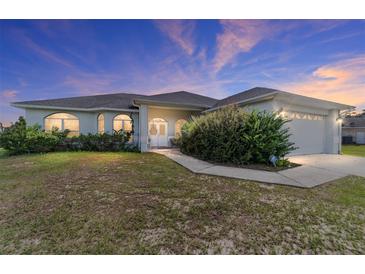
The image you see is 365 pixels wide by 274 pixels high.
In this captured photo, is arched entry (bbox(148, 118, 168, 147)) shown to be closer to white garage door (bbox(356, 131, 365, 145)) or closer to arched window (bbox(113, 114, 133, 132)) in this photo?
arched window (bbox(113, 114, 133, 132))

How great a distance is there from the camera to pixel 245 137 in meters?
7.05

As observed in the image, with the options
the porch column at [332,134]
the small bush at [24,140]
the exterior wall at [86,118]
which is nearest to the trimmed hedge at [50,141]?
the small bush at [24,140]

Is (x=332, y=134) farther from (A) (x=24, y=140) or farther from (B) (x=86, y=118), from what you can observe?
(A) (x=24, y=140)

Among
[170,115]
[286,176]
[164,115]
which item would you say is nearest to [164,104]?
[164,115]

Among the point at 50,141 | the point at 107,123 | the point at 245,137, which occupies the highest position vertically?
the point at 107,123

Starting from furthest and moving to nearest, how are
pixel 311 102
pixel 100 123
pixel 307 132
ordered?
pixel 100 123 → pixel 307 132 → pixel 311 102

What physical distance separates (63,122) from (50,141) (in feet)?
8.56

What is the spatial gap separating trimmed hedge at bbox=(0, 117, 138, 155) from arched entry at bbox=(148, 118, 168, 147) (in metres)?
2.06

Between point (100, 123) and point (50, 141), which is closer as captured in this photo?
point (50, 141)

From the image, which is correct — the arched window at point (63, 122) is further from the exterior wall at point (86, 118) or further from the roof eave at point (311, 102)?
the roof eave at point (311, 102)

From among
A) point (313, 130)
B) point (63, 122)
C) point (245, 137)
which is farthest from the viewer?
point (63, 122)

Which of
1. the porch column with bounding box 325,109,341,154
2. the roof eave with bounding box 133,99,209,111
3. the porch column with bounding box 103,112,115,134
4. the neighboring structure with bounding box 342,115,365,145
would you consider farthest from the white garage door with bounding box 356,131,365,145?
the porch column with bounding box 103,112,115,134
